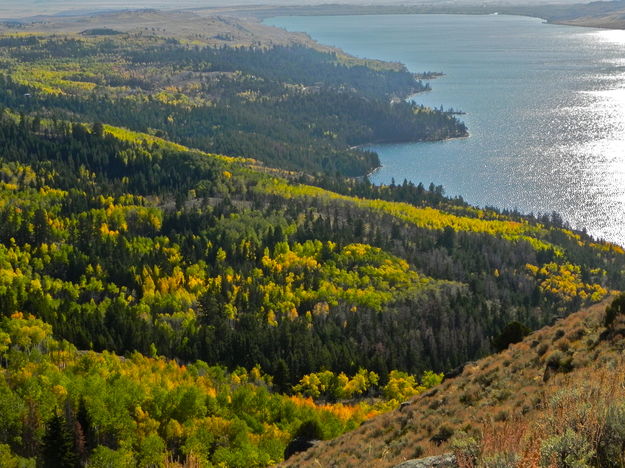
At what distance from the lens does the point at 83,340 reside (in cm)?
15950

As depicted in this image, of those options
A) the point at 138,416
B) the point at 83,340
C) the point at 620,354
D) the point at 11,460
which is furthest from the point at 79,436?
the point at 620,354

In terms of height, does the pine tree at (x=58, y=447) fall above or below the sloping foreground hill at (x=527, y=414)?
below

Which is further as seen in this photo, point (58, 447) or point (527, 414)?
point (58, 447)

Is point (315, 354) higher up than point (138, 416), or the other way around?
point (138, 416)

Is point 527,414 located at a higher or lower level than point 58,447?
higher

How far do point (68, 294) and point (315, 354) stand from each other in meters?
79.2

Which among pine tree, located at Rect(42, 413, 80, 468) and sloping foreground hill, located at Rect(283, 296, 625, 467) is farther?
pine tree, located at Rect(42, 413, 80, 468)

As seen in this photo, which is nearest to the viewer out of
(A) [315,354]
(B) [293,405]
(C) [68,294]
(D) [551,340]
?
(D) [551,340]

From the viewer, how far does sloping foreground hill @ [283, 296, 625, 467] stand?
95.9ft

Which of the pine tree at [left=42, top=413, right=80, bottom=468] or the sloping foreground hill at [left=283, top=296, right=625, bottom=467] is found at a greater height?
the sloping foreground hill at [left=283, top=296, right=625, bottom=467]

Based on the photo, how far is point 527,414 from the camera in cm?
4484

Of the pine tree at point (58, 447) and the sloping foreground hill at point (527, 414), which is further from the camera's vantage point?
the pine tree at point (58, 447)

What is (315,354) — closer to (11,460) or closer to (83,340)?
(83,340)

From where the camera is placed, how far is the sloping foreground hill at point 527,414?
95.9ft
